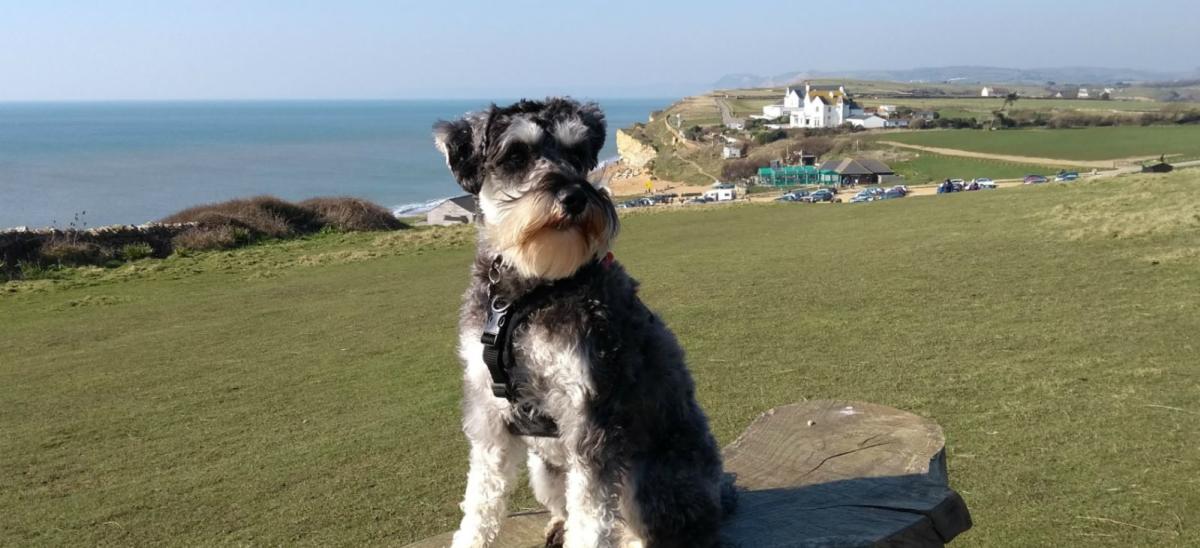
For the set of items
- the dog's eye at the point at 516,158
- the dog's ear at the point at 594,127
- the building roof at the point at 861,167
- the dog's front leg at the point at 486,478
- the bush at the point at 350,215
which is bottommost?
the building roof at the point at 861,167

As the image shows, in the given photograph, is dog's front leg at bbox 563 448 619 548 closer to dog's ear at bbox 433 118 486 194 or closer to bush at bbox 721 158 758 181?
dog's ear at bbox 433 118 486 194

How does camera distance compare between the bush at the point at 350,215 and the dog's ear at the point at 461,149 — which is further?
the bush at the point at 350,215

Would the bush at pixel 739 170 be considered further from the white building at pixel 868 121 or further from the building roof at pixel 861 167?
the white building at pixel 868 121

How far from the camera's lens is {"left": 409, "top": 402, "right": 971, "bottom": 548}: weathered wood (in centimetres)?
383

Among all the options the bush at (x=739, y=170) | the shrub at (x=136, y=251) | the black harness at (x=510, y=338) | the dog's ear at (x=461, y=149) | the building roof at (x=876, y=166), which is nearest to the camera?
the black harness at (x=510, y=338)

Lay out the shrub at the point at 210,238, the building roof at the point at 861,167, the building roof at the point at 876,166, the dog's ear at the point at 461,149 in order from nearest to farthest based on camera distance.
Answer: the dog's ear at the point at 461,149 → the shrub at the point at 210,238 → the building roof at the point at 876,166 → the building roof at the point at 861,167

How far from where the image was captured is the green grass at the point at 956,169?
6055 centimetres

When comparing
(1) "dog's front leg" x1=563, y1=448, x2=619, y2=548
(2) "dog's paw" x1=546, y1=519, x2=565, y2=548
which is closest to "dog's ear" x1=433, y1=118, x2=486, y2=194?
(1) "dog's front leg" x1=563, y1=448, x2=619, y2=548

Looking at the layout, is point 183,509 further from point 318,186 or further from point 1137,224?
point 318,186

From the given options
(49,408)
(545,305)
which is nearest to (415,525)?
(545,305)

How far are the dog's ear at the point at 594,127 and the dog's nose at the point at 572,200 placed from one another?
0.40 metres

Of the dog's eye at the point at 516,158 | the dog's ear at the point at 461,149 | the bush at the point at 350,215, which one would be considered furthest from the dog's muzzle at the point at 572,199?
the bush at the point at 350,215

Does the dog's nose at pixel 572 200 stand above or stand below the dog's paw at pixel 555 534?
above

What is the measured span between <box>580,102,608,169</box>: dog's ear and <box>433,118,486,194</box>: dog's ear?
468 millimetres
